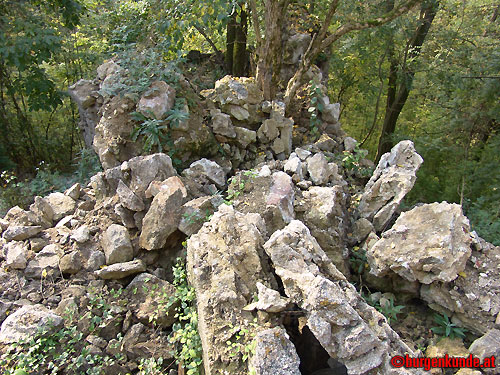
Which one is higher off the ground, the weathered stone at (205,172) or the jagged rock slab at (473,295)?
the weathered stone at (205,172)

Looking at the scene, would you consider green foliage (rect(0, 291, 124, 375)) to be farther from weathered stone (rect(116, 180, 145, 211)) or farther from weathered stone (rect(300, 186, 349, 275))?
weathered stone (rect(300, 186, 349, 275))

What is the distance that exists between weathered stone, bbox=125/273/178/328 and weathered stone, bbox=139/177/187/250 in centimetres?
35

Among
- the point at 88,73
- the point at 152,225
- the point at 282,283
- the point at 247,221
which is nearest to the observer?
the point at 282,283

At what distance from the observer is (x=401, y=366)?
244 centimetres

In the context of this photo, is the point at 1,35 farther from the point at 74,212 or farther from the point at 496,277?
the point at 496,277

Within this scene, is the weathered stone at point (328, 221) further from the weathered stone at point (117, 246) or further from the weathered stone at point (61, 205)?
the weathered stone at point (61, 205)

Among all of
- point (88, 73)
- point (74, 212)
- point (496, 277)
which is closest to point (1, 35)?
point (88, 73)

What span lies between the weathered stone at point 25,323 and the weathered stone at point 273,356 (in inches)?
70.7

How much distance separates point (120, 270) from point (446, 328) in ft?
10.3

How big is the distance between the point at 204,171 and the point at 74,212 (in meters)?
1.65

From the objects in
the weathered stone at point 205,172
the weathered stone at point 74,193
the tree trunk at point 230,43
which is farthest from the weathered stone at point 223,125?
the tree trunk at point 230,43

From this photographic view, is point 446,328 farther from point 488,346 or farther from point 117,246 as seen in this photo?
point 117,246

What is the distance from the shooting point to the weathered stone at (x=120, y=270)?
3.39 m

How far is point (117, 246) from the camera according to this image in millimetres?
3551
